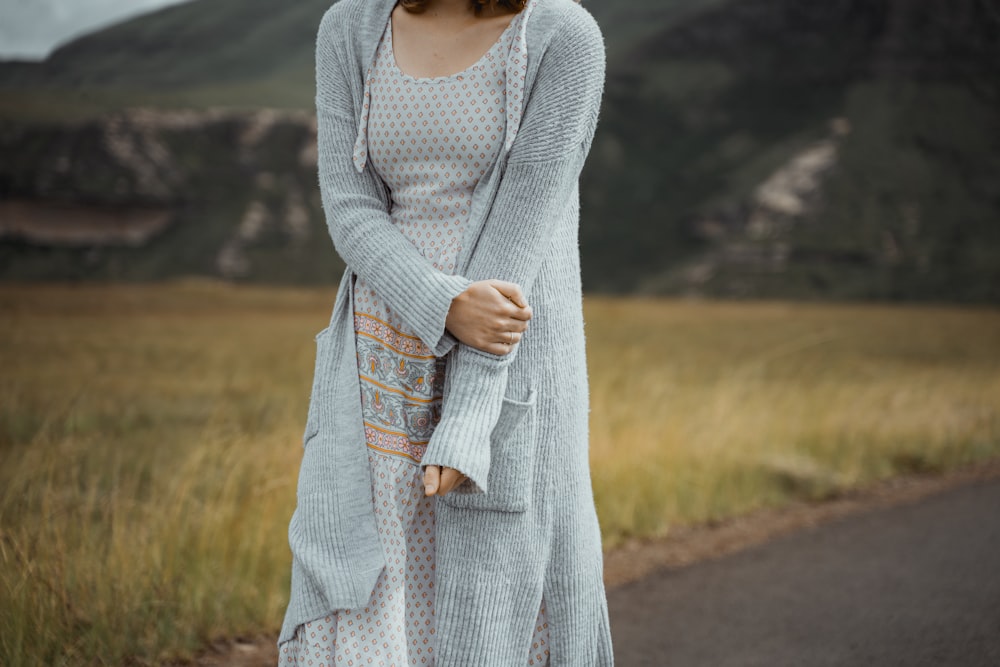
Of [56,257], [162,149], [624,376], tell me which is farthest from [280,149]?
[624,376]

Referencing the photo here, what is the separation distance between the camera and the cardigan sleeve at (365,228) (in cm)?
177

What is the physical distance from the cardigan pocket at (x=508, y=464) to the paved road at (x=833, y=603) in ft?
6.02

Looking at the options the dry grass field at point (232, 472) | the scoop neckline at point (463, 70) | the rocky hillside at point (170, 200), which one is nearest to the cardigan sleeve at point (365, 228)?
the scoop neckline at point (463, 70)

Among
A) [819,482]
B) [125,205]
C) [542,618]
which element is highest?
[542,618]

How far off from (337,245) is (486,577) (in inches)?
28.6

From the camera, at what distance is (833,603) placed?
158 inches

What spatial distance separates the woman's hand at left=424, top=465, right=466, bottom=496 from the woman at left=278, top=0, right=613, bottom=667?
0.03 ft

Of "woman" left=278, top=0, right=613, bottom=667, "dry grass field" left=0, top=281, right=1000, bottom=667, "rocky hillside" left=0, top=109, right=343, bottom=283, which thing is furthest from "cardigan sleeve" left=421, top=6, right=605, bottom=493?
"rocky hillside" left=0, top=109, right=343, bottom=283

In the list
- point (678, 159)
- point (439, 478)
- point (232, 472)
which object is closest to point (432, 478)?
point (439, 478)

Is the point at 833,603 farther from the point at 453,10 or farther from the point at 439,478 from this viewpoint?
the point at 453,10

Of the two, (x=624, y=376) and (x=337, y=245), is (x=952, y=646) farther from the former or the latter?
(x=624, y=376)

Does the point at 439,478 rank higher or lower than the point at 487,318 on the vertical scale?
lower

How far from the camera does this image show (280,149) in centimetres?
12169

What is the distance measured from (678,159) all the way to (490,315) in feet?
425
